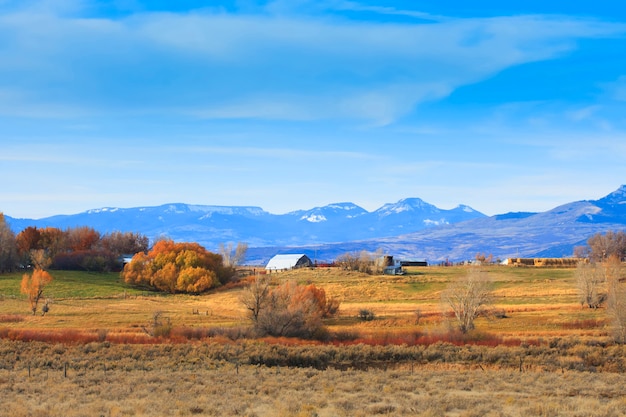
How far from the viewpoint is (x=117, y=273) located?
132 metres

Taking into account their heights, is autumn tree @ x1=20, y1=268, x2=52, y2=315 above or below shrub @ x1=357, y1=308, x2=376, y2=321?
above

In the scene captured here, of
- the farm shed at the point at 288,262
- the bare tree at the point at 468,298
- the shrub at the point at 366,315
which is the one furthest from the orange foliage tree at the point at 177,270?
the bare tree at the point at 468,298

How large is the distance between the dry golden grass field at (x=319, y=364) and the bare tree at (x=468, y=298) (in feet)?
6.46

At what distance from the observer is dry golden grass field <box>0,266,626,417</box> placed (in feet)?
90.2

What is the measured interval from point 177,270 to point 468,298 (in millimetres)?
68782

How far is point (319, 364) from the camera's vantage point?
4459 centimetres

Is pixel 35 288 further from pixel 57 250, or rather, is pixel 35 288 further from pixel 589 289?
pixel 57 250

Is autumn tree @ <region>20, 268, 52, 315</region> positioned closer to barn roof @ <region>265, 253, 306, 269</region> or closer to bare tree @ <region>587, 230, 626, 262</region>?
barn roof @ <region>265, 253, 306, 269</region>

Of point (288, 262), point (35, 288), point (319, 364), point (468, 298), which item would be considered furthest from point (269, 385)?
point (288, 262)

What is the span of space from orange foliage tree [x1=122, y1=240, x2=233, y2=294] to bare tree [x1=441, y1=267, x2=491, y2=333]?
59048mm

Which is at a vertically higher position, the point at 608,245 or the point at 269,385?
the point at 608,245

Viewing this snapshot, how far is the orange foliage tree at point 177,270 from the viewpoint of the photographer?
373ft

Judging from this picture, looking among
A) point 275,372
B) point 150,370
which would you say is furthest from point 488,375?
point 150,370

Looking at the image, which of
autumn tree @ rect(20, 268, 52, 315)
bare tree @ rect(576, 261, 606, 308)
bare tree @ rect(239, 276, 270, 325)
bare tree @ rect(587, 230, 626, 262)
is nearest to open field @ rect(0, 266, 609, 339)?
→ autumn tree @ rect(20, 268, 52, 315)
